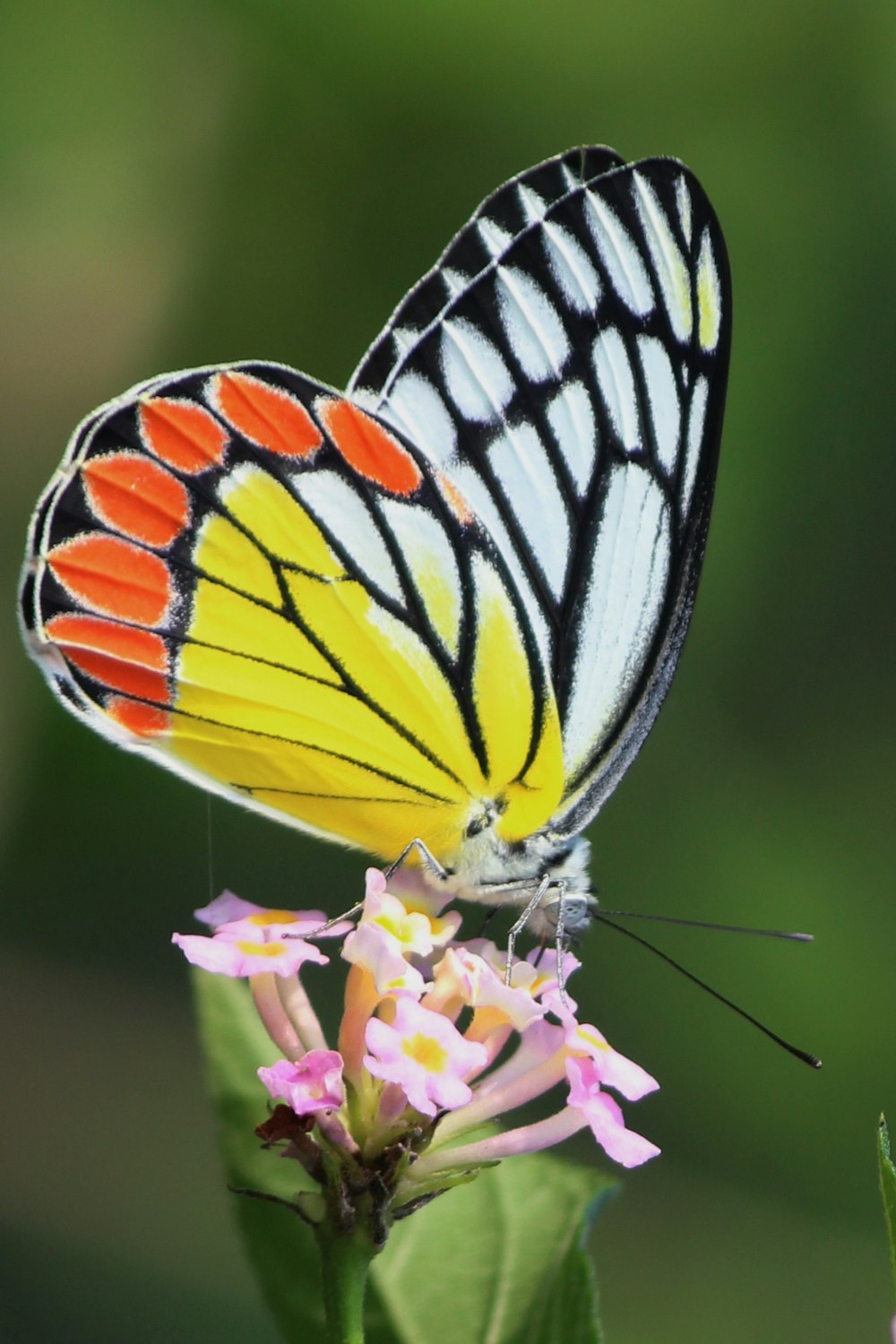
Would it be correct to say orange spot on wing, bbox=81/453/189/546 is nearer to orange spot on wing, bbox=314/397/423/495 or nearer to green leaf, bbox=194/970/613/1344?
orange spot on wing, bbox=314/397/423/495

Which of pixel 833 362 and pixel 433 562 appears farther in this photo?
pixel 833 362

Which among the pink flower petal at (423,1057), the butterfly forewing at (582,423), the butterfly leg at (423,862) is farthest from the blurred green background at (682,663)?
the pink flower petal at (423,1057)

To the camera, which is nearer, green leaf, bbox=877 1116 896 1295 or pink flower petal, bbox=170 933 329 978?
green leaf, bbox=877 1116 896 1295

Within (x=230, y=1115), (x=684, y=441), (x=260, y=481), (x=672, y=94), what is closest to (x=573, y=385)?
(x=684, y=441)

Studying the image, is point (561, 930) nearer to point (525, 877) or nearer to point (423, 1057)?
point (525, 877)

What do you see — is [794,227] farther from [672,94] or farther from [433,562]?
[433,562]

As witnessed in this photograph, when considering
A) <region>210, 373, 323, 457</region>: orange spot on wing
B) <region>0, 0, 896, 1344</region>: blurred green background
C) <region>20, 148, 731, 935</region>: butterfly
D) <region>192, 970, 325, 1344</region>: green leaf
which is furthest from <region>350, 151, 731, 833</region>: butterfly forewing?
<region>0, 0, 896, 1344</region>: blurred green background
